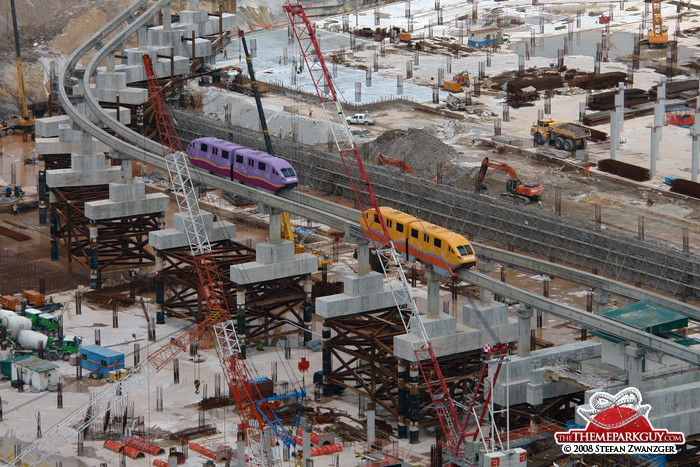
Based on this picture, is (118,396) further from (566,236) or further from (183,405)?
(566,236)

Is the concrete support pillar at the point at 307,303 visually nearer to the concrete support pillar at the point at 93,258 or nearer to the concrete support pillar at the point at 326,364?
the concrete support pillar at the point at 326,364

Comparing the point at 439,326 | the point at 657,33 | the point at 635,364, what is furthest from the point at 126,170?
the point at 657,33

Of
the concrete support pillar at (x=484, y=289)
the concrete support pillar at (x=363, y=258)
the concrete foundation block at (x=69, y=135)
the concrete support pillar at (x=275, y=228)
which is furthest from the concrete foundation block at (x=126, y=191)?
the concrete support pillar at (x=484, y=289)

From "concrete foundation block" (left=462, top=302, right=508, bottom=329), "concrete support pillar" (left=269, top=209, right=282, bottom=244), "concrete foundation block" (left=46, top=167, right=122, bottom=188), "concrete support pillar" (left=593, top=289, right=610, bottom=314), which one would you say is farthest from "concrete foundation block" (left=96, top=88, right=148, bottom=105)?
"concrete support pillar" (left=593, top=289, right=610, bottom=314)

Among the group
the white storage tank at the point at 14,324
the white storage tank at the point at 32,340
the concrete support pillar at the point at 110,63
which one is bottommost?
the white storage tank at the point at 32,340

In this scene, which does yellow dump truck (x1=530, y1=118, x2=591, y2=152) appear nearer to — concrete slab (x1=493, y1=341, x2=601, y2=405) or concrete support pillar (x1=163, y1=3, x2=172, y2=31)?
concrete support pillar (x1=163, y1=3, x2=172, y2=31)
